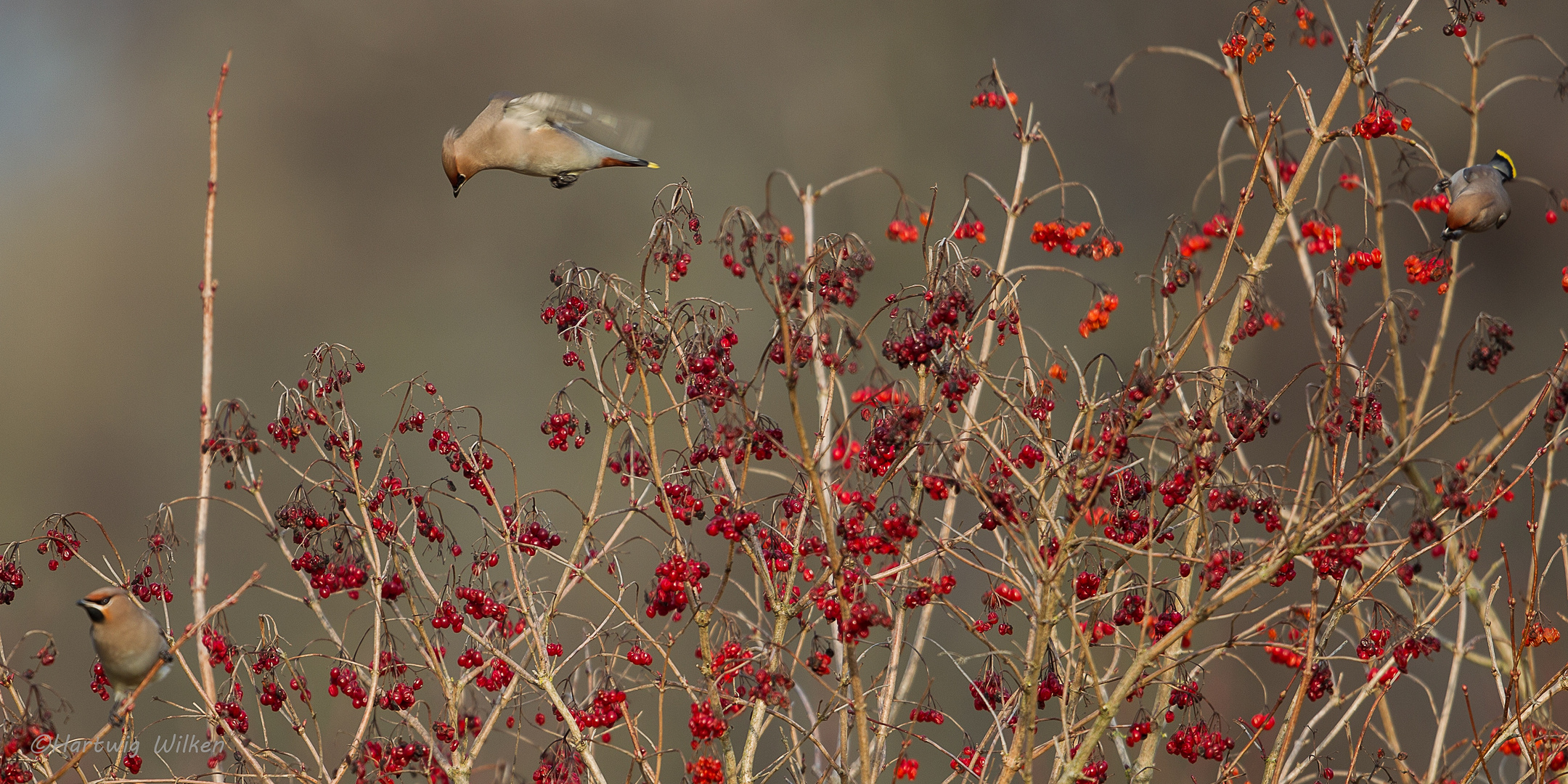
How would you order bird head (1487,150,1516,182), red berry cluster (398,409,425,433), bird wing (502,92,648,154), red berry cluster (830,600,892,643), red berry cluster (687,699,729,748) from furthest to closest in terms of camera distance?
bird head (1487,150,1516,182) < bird wing (502,92,648,154) < red berry cluster (398,409,425,433) < red berry cluster (687,699,729,748) < red berry cluster (830,600,892,643)

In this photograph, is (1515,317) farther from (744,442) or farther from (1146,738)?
(744,442)

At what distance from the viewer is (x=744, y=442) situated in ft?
7.28

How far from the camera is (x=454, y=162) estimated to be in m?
3.09

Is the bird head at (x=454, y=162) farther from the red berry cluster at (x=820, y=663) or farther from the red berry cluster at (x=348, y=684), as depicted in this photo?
the red berry cluster at (x=820, y=663)

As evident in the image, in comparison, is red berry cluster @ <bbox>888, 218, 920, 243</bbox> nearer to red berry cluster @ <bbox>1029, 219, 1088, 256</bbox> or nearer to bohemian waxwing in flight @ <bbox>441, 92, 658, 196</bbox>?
red berry cluster @ <bbox>1029, 219, 1088, 256</bbox>

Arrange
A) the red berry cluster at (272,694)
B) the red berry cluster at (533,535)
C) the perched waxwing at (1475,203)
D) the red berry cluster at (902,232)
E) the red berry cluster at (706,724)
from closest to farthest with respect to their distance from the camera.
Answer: the red berry cluster at (706,724)
the red berry cluster at (272,694)
the red berry cluster at (533,535)
the red berry cluster at (902,232)
the perched waxwing at (1475,203)

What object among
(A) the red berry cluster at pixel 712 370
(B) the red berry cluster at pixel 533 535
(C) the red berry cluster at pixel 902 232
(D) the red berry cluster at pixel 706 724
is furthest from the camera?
(C) the red berry cluster at pixel 902 232

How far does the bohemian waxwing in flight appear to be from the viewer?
2932mm

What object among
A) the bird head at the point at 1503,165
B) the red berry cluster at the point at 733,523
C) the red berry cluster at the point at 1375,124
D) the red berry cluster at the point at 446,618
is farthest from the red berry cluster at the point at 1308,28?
the red berry cluster at the point at 446,618

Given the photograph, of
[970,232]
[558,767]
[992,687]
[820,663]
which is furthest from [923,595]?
[970,232]

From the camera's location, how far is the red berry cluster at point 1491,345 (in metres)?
2.12

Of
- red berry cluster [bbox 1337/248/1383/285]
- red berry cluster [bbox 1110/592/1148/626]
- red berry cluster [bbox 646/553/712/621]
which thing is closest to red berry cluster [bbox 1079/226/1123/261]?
red berry cluster [bbox 1337/248/1383/285]

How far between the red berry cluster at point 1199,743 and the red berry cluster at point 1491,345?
0.86 metres

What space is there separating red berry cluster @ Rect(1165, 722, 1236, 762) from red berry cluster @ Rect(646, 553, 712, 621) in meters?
1.03
